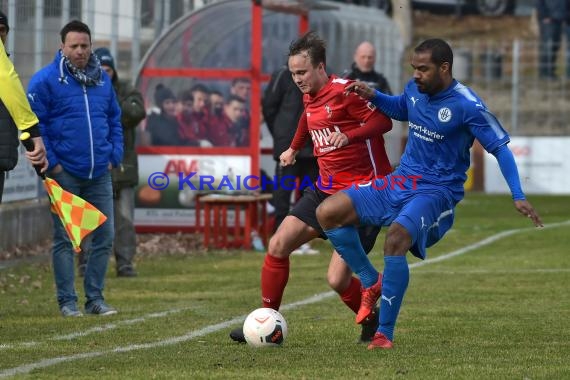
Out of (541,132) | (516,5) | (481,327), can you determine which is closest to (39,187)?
(481,327)

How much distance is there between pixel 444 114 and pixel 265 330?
5.44 ft

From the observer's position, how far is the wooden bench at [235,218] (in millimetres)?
17953

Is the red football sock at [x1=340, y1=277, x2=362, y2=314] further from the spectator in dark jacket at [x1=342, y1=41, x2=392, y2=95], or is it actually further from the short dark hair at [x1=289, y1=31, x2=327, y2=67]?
the spectator in dark jacket at [x1=342, y1=41, x2=392, y2=95]

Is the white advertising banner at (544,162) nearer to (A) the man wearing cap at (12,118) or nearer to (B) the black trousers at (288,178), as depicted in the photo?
(B) the black trousers at (288,178)

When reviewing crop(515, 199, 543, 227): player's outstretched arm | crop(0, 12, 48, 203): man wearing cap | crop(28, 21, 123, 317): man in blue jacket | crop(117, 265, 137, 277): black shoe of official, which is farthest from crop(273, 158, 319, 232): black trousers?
crop(515, 199, 543, 227): player's outstretched arm

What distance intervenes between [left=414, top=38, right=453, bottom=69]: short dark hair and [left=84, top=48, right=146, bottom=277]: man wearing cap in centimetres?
570

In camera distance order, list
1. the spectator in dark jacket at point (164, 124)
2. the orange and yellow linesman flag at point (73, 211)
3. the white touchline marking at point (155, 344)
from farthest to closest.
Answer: the spectator in dark jacket at point (164, 124) → the orange and yellow linesman flag at point (73, 211) → the white touchline marking at point (155, 344)

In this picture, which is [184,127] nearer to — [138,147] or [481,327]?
[138,147]

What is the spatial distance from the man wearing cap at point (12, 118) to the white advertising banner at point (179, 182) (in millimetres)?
8942

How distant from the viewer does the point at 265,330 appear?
9039 mm

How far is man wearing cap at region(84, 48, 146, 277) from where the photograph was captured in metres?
14.4

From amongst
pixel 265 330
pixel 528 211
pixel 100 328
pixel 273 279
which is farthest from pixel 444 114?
pixel 100 328

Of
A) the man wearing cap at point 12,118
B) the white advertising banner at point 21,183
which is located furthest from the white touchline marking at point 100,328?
the white advertising banner at point 21,183

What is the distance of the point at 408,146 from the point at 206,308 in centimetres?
315
